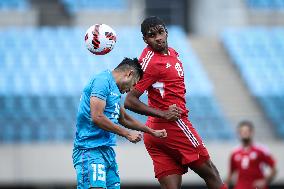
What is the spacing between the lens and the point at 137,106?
880 cm

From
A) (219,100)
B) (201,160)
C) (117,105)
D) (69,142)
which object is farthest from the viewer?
(219,100)

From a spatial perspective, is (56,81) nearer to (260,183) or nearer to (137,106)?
(260,183)

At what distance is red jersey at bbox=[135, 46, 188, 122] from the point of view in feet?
29.1

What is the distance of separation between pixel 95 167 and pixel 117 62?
11.8 m

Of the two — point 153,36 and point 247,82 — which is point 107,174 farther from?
point 247,82

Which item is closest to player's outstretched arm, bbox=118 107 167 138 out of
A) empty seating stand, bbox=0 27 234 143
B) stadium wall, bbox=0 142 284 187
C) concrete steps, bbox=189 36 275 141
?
stadium wall, bbox=0 142 284 187

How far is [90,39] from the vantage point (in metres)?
8.52

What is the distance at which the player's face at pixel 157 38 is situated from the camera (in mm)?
8758

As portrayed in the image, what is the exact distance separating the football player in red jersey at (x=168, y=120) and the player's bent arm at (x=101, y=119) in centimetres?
85

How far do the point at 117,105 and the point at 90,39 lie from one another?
29.3 inches

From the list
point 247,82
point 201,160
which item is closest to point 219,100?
point 247,82

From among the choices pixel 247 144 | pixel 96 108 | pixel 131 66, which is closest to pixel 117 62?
pixel 247 144

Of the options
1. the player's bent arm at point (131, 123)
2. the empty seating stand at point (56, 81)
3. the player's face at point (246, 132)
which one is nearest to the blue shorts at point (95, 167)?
the player's bent arm at point (131, 123)

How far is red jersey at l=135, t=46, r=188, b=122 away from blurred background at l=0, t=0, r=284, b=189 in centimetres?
735
